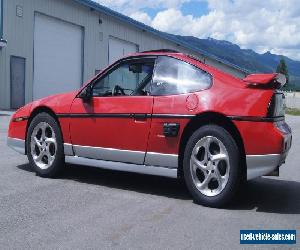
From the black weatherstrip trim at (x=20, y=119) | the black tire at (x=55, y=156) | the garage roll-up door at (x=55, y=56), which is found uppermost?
the garage roll-up door at (x=55, y=56)

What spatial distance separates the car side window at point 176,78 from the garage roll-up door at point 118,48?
79.8 feet

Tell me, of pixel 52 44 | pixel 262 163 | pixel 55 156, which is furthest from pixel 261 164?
pixel 52 44

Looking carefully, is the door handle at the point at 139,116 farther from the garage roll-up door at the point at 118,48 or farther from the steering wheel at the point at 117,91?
the garage roll-up door at the point at 118,48

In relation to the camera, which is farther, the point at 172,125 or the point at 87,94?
the point at 87,94

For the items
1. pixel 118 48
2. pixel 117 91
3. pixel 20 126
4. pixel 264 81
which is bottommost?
pixel 20 126

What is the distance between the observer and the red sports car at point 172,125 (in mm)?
4395

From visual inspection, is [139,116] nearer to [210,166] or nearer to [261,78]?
[210,166]

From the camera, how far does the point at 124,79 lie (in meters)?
5.59

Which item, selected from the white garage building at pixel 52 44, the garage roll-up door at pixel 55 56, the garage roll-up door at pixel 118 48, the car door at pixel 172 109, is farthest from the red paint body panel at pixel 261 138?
the garage roll-up door at pixel 118 48

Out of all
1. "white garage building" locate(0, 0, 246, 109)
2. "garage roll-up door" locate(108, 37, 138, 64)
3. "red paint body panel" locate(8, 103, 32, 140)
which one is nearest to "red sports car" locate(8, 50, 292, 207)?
"red paint body panel" locate(8, 103, 32, 140)

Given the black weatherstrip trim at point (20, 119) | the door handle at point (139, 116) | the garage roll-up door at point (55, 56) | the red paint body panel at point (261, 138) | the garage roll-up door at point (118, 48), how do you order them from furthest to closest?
1. the garage roll-up door at point (118, 48)
2. the garage roll-up door at point (55, 56)
3. the black weatherstrip trim at point (20, 119)
4. the door handle at point (139, 116)
5. the red paint body panel at point (261, 138)

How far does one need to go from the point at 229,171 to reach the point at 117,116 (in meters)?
1.44

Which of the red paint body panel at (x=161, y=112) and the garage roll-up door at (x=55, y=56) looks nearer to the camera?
the red paint body panel at (x=161, y=112)

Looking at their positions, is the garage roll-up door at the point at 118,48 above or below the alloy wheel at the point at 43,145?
above
